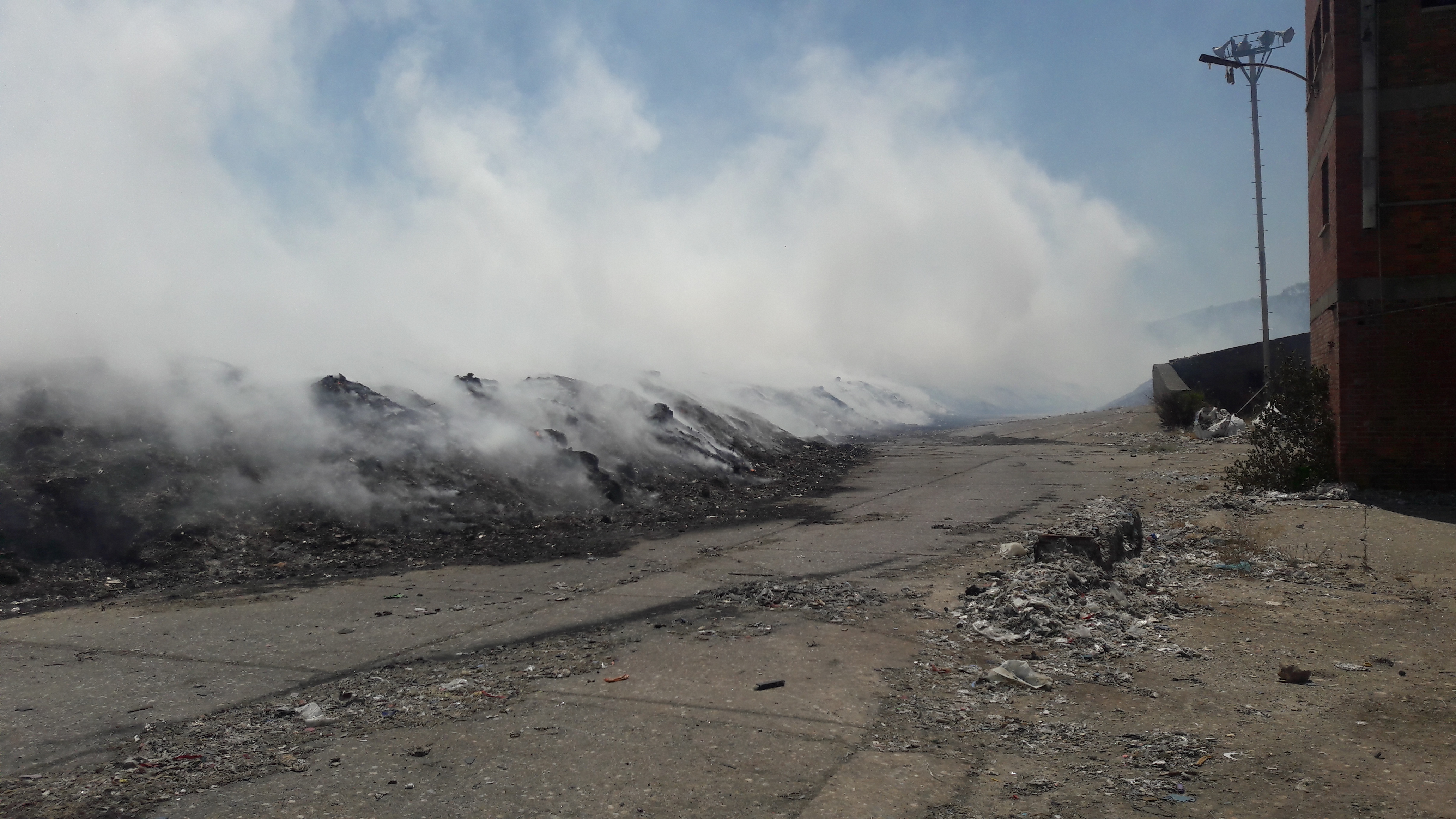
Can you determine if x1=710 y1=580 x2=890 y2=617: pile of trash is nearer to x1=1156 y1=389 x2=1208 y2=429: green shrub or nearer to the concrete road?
the concrete road

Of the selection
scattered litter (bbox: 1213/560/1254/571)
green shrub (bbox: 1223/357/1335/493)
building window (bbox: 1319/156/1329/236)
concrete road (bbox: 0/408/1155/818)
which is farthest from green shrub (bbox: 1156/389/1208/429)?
scattered litter (bbox: 1213/560/1254/571)

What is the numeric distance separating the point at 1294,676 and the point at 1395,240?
791 cm

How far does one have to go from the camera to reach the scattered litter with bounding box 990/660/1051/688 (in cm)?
493

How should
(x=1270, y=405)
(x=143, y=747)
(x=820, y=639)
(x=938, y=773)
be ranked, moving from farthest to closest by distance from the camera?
1. (x=1270, y=405)
2. (x=820, y=639)
3. (x=143, y=747)
4. (x=938, y=773)

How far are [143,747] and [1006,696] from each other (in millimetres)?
4603

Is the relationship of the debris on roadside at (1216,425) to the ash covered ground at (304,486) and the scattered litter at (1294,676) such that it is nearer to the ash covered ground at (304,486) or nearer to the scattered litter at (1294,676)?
the ash covered ground at (304,486)

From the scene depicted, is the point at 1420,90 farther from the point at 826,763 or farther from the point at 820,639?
the point at 826,763

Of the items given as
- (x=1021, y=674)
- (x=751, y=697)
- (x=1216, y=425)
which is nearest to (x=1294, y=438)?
(x=1021, y=674)

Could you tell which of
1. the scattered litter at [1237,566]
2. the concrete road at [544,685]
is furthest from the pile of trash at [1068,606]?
the scattered litter at [1237,566]

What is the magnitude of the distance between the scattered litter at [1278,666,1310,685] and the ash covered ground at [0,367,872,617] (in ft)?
24.0

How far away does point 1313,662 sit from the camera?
518cm

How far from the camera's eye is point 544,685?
523 centimetres

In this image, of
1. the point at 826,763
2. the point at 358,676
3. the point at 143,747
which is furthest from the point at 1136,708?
the point at 143,747

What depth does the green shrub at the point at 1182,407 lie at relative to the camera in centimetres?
2488
